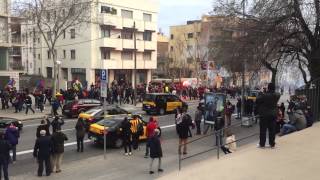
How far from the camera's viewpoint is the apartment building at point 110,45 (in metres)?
58.6

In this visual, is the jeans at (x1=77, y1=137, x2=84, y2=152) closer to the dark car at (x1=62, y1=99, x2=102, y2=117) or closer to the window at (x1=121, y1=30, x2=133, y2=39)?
the dark car at (x1=62, y1=99, x2=102, y2=117)

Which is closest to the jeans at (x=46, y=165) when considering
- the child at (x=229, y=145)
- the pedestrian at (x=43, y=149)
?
the pedestrian at (x=43, y=149)

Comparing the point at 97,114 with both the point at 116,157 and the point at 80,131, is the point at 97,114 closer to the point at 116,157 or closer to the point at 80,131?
the point at 80,131

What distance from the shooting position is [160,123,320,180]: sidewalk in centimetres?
1048

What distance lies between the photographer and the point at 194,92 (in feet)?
→ 165

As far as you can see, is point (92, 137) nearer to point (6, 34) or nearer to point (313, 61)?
point (313, 61)

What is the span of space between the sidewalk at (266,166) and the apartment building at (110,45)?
42.5 meters

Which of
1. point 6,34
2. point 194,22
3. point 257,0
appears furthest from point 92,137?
point 194,22

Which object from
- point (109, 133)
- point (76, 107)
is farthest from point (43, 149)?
point (76, 107)

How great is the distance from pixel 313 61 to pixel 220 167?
15.4m

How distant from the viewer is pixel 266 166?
36.4 ft

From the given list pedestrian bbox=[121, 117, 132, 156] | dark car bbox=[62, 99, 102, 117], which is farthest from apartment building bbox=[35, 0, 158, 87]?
pedestrian bbox=[121, 117, 132, 156]

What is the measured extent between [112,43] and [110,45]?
50cm

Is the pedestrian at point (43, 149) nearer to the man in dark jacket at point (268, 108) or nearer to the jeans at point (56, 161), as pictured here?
the jeans at point (56, 161)
